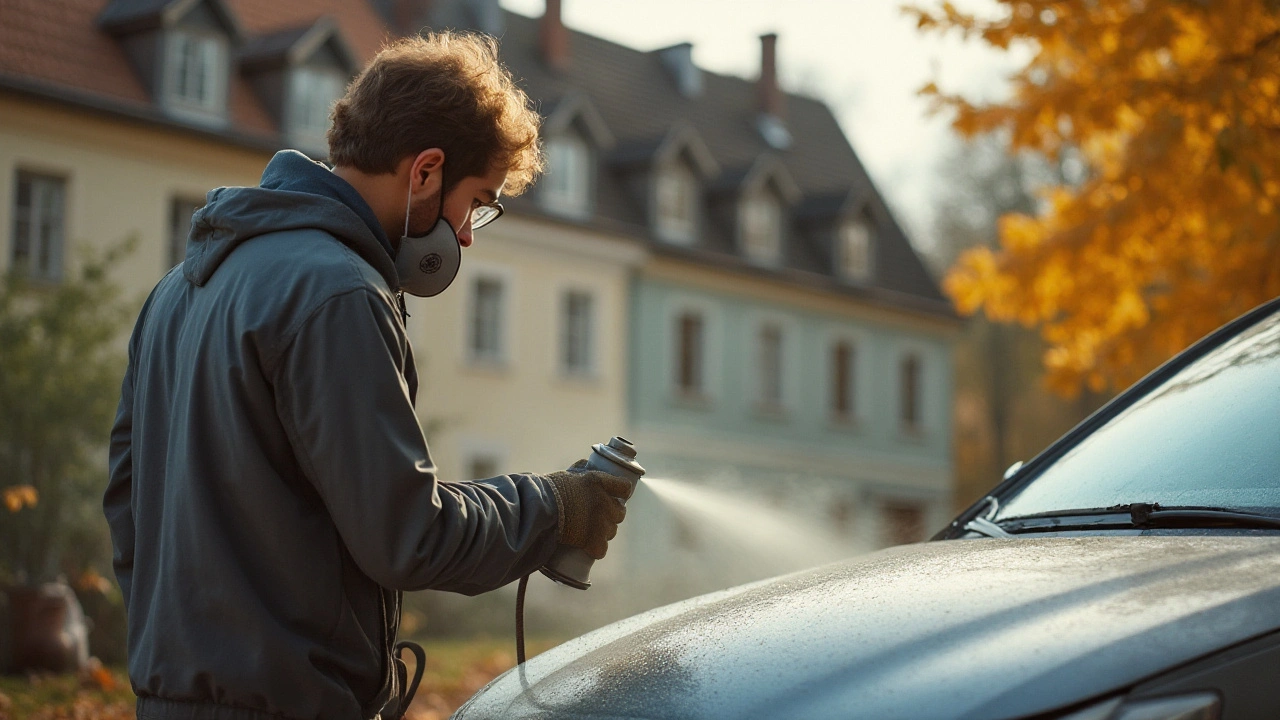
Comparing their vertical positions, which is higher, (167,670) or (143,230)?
(143,230)

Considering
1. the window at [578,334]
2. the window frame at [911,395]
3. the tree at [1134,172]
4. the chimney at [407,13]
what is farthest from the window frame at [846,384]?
the tree at [1134,172]

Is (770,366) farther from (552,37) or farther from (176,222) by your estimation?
(176,222)

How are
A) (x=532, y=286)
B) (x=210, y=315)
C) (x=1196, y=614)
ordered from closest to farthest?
1. (x=1196, y=614)
2. (x=210, y=315)
3. (x=532, y=286)

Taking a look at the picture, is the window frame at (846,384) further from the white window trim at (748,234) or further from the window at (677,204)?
the window at (677,204)

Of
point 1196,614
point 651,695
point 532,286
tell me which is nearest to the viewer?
point 1196,614

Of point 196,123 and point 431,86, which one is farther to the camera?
point 196,123

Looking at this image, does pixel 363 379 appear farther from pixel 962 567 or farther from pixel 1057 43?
pixel 1057 43

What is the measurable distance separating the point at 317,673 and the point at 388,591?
0.26 metres

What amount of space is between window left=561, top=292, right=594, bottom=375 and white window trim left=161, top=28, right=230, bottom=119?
8877mm

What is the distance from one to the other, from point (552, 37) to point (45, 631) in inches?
1029

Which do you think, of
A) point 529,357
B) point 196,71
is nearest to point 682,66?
point 529,357

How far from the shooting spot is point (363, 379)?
8.04ft

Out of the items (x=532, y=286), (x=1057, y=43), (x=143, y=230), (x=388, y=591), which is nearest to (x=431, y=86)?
(x=388, y=591)

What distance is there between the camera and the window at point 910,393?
42.3 m
